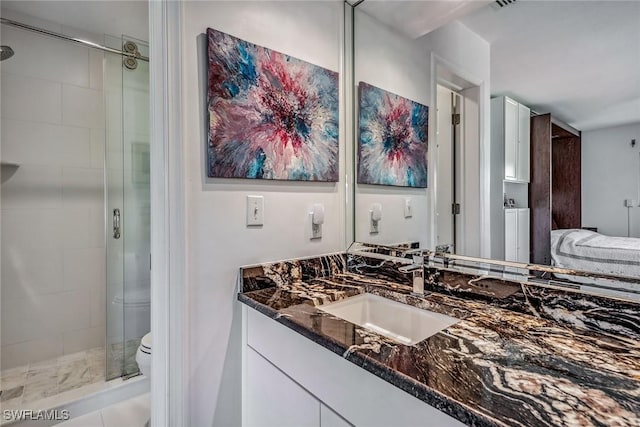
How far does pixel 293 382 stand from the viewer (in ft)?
3.02

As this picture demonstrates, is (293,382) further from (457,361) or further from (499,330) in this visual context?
(499,330)

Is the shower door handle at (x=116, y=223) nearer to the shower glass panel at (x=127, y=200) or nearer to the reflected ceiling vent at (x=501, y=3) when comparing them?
the shower glass panel at (x=127, y=200)

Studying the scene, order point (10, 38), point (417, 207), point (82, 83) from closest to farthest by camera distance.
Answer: point (417, 207)
point (10, 38)
point (82, 83)

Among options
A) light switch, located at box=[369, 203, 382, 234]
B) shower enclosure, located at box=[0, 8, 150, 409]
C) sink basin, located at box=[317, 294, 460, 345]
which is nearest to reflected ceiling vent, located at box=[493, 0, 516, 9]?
light switch, located at box=[369, 203, 382, 234]

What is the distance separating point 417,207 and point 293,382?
894 mm

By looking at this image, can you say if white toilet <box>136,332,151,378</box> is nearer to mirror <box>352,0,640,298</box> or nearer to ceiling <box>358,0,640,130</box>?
mirror <box>352,0,640,298</box>

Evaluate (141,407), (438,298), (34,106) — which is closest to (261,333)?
(438,298)

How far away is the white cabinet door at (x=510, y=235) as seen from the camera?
101 centimetres

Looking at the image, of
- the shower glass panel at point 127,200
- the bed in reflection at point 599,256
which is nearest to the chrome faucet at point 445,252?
the bed in reflection at point 599,256

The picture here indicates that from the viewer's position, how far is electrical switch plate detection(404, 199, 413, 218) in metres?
1.44

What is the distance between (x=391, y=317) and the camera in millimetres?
1141

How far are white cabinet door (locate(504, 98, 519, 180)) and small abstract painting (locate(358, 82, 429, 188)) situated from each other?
38cm

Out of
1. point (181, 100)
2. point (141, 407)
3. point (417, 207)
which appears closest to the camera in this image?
point (181, 100)

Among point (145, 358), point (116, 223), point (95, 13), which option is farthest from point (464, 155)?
point (95, 13)
